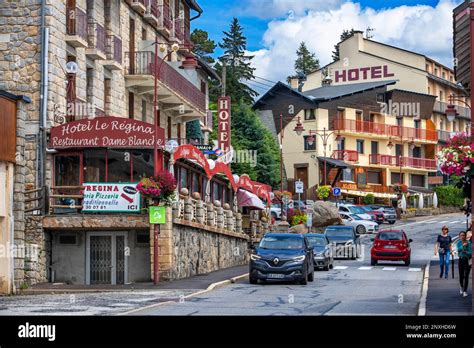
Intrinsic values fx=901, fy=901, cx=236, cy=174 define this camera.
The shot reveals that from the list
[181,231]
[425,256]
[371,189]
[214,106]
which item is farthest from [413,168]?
[181,231]

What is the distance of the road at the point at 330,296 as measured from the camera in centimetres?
2023

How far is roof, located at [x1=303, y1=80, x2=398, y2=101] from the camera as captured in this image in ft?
279

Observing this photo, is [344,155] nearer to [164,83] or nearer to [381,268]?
[164,83]

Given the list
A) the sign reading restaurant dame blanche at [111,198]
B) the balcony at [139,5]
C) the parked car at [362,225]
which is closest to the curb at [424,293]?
the sign reading restaurant dame blanche at [111,198]

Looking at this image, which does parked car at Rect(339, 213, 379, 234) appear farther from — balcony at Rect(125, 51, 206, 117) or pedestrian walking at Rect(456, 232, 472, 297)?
pedestrian walking at Rect(456, 232, 472, 297)

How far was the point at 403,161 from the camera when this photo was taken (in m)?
92.9

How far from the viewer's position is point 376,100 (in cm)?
8862

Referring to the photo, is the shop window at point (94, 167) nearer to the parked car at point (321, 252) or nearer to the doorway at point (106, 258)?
the doorway at point (106, 258)

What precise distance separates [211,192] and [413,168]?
170 feet

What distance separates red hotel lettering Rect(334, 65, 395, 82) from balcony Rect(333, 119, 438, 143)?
5645mm

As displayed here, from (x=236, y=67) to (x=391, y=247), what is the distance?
50.0 meters

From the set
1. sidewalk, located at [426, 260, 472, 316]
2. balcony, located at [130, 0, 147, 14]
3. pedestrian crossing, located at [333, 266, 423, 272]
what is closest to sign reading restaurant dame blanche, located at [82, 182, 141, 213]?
sidewalk, located at [426, 260, 472, 316]
